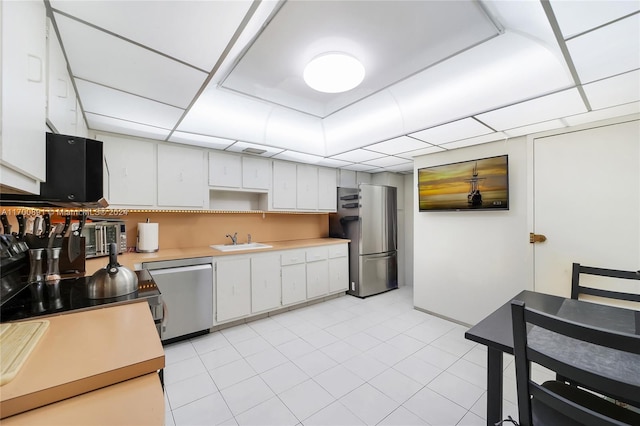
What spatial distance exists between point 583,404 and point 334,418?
4.41ft

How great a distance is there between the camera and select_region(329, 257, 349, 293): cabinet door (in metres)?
4.18

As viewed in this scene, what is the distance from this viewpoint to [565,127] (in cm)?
248

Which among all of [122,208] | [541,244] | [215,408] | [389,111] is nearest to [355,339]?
[215,408]

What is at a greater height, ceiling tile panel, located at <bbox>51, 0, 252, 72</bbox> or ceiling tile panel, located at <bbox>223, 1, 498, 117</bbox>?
ceiling tile panel, located at <bbox>223, 1, 498, 117</bbox>

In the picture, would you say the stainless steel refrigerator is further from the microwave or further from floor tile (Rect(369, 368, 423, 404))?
the microwave

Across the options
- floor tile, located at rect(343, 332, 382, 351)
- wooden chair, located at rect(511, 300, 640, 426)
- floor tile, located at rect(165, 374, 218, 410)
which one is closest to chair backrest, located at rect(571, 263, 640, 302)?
wooden chair, located at rect(511, 300, 640, 426)

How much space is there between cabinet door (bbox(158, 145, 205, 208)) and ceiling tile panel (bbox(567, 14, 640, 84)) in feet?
11.1

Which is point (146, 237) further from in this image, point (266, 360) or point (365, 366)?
point (365, 366)

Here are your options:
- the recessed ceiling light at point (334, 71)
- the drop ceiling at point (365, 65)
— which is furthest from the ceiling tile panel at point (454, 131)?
the recessed ceiling light at point (334, 71)

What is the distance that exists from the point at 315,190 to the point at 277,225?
2.84ft

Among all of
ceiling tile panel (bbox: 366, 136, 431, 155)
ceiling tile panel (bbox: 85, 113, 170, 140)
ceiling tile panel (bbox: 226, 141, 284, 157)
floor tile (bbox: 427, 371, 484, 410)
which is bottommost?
floor tile (bbox: 427, 371, 484, 410)

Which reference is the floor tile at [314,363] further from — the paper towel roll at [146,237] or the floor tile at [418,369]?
the paper towel roll at [146,237]

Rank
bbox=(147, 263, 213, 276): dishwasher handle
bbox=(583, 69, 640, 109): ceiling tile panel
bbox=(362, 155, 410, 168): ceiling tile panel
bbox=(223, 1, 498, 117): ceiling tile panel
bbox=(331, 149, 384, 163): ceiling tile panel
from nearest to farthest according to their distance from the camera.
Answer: bbox=(223, 1, 498, 117): ceiling tile panel
bbox=(583, 69, 640, 109): ceiling tile panel
bbox=(147, 263, 213, 276): dishwasher handle
bbox=(331, 149, 384, 163): ceiling tile panel
bbox=(362, 155, 410, 168): ceiling tile panel

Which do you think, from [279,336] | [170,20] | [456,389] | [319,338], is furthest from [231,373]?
[170,20]
